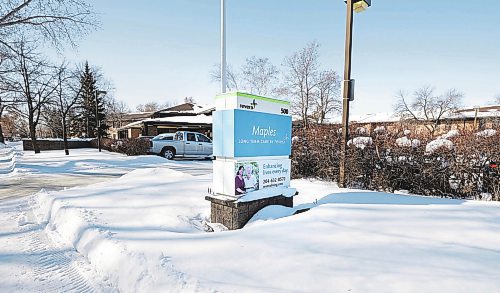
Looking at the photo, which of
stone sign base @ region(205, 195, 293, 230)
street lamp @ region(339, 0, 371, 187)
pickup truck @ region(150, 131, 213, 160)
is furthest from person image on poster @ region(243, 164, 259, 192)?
pickup truck @ region(150, 131, 213, 160)

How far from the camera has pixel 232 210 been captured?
4.32m

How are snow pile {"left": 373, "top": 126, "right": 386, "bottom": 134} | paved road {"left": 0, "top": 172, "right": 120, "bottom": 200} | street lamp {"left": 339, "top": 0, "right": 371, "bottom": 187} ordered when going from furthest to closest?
1. paved road {"left": 0, "top": 172, "right": 120, "bottom": 200}
2. snow pile {"left": 373, "top": 126, "right": 386, "bottom": 134}
3. street lamp {"left": 339, "top": 0, "right": 371, "bottom": 187}

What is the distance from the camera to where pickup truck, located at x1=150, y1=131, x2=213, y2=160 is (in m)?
16.8

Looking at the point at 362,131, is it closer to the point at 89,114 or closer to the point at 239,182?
the point at 239,182

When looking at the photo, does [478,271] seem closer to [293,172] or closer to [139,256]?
[139,256]

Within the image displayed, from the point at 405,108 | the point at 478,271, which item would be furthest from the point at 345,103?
the point at 405,108

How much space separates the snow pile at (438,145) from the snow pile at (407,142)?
0.29 m

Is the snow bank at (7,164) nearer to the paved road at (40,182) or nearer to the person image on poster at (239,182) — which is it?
the paved road at (40,182)

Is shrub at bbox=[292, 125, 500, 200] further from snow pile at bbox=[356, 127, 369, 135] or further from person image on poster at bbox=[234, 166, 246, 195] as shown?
person image on poster at bbox=[234, 166, 246, 195]

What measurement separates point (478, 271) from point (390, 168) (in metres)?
4.15

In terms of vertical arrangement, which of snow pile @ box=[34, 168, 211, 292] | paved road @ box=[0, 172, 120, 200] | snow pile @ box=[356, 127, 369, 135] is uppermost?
snow pile @ box=[356, 127, 369, 135]

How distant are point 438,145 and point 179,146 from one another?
1372 centimetres

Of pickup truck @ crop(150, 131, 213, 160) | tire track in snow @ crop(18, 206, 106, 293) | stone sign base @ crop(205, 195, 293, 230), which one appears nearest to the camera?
tire track in snow @ crop(18, 206, 106, 293)

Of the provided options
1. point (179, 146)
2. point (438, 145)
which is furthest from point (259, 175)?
point (179, 146)
